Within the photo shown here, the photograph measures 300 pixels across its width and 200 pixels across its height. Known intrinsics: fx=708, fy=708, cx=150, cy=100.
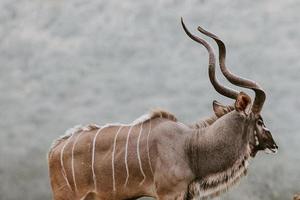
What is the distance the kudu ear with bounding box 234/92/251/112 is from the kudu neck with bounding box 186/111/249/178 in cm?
11

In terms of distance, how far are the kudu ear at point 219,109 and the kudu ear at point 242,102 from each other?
0.41 metres

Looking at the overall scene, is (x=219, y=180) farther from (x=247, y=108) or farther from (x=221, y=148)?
(x=247, y=108)

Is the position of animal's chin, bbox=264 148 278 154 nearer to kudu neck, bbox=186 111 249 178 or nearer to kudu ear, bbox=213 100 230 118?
kudu neck, bbox=186 111 249 178

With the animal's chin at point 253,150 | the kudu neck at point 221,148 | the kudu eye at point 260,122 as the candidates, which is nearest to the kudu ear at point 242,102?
the kudu neck at point 221,148

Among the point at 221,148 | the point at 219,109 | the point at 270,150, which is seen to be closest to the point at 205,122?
the point at 219,109

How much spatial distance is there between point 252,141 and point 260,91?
76 centimetres

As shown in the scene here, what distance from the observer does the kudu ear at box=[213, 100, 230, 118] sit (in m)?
10.8

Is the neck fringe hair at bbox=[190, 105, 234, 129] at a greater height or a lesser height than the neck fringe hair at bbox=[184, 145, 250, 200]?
greater

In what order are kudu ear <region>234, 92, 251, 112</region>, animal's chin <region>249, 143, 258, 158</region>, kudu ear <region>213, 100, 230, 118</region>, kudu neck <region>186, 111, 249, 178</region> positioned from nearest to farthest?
kudu ear <region>234, 92, 251, 112</region>, kudu neck <region>186, 111, 249, 178</region>, animal's chin <region>249, 143, 258, 158</region>, kudu ear <region>213, 100, 230, 118</region>

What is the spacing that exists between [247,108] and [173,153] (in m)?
1.27

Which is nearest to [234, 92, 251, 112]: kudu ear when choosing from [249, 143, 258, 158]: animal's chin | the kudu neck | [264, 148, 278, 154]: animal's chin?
the kudu neck

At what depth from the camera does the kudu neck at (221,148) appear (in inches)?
410

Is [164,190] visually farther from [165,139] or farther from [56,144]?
[56,144]

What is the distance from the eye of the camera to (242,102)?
10.4 metres
